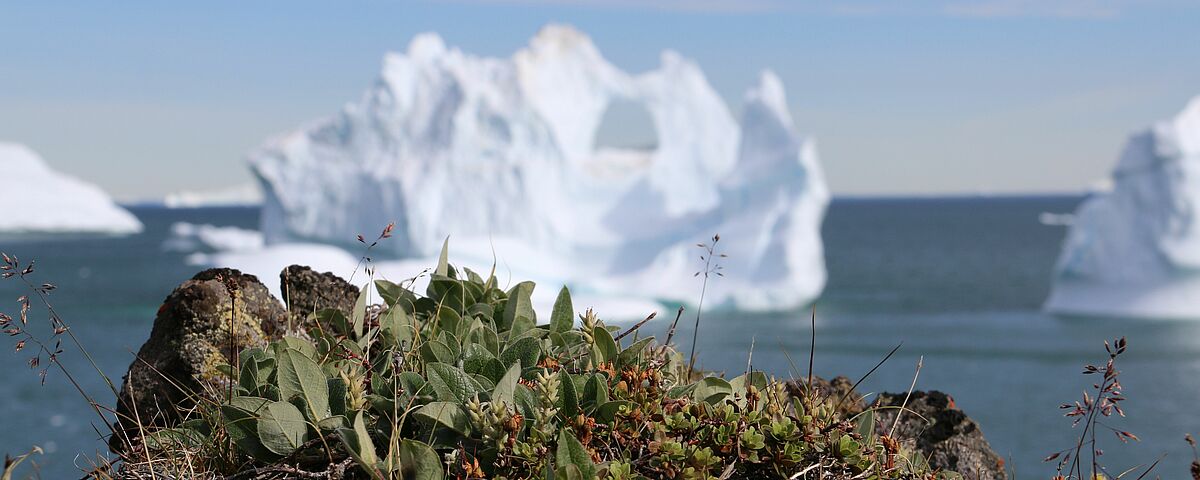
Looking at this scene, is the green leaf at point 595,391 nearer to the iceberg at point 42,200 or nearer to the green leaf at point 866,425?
the green leaf at point 866,425

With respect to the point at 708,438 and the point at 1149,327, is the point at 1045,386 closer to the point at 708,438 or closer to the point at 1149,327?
the point at 1149,327

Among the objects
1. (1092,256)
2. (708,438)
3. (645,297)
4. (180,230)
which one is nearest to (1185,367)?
(1092,256)

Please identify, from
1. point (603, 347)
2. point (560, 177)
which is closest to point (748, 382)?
point (603, 347)

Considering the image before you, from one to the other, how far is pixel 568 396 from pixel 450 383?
22cm

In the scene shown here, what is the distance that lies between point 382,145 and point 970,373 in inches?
769

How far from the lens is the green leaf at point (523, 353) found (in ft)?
5.98

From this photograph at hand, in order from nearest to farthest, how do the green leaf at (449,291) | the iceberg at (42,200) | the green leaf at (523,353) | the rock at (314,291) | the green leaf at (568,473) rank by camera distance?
the green leaf at (568,473) → the green leaf at (523,353) → the green leaf at (449,291) → the rock at (314,291) → the iceberg at (42,200)

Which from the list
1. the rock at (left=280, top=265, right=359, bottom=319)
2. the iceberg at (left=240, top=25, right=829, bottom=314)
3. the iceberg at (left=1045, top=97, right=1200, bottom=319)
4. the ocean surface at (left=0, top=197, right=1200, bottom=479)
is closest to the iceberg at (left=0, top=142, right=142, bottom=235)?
the ocean surface at (left=0, top=197, right=1200, bottom=479)

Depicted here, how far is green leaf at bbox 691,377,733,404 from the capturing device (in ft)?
5.82

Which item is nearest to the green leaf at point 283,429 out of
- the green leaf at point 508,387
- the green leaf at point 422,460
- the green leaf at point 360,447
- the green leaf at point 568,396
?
the green leaf at point 360,447

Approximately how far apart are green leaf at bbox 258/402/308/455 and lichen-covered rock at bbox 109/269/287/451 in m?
0.63

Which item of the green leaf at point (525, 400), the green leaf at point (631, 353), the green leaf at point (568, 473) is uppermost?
the green leaf at point (631, 353)

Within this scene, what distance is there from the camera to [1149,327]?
32.7 meters

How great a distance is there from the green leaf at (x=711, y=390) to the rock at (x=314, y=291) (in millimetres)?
1139
